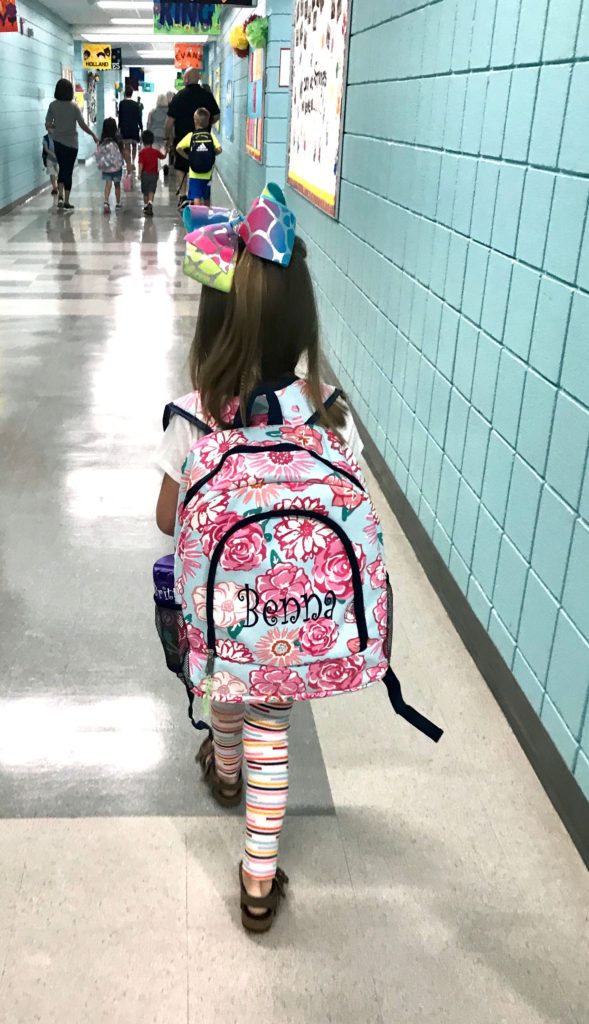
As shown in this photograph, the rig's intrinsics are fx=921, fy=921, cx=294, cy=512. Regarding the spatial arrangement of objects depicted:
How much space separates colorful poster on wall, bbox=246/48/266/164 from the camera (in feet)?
27.4

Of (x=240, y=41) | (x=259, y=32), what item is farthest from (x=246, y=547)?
(x=240, y=41)

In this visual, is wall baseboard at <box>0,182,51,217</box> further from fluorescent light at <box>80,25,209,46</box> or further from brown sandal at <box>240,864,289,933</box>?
brown sandal at <box>240,864,289,933</box>

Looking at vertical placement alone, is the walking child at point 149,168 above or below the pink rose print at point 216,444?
below

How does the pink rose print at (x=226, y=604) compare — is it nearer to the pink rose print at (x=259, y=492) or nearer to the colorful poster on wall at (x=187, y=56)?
the pink rose print at (x=259, y=492)

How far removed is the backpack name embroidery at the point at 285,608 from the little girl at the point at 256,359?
0.14 meters

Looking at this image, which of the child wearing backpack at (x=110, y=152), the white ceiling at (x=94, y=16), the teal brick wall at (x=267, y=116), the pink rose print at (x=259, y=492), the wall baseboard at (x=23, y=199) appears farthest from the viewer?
the white ceiling at (x=94, y=16)

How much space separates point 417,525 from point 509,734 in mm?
999

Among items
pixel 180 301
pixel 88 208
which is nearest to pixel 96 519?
pixel 180 301

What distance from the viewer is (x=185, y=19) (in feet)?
39.4

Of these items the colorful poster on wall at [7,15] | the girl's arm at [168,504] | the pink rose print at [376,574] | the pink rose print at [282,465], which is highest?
the colorful poster on wall at [7,15]

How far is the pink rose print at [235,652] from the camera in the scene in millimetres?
1396

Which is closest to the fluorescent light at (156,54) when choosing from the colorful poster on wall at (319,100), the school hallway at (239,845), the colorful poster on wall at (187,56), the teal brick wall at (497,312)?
the colorful poster on wall at (187,56)

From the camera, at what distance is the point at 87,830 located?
1.81 meters

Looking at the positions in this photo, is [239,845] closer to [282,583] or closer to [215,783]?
[215,783]
